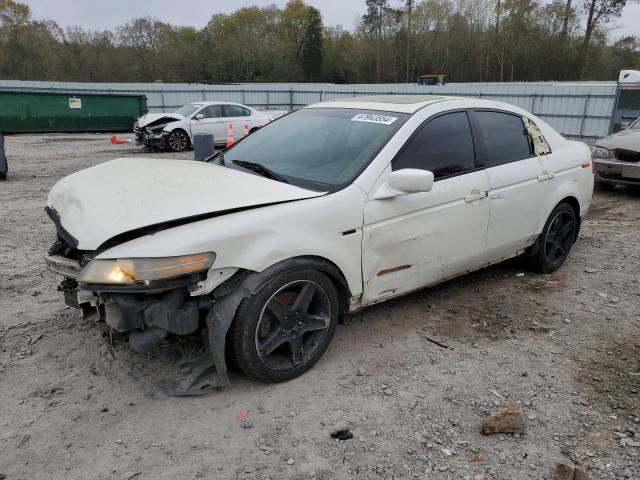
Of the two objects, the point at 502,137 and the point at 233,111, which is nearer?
the point at 502,137

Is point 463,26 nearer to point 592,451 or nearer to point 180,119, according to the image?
point 180,119

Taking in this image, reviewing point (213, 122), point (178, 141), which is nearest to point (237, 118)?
point (213, 122)

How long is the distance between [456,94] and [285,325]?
2278 cm

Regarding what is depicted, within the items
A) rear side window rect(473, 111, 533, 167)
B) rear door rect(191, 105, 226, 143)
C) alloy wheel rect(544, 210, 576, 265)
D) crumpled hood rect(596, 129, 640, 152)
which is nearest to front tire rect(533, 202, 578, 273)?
alloy wheel rect(544, 210, 576, 265)

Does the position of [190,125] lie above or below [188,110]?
below

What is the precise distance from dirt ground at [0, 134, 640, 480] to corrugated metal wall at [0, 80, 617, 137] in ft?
55.7

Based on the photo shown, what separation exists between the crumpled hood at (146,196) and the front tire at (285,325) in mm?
491

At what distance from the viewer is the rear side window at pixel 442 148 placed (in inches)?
134

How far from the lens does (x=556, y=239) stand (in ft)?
15.7

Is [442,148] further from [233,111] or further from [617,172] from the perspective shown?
[233,111]

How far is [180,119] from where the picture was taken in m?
15.0

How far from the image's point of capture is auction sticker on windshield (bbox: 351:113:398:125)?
3.52 meters

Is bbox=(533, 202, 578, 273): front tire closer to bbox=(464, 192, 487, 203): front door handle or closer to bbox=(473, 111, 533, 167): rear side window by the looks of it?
bbox=(473, 111, 533, 167): rear side window

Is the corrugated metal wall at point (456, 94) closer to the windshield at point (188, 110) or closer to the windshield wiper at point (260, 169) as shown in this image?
the windshield at point (188, 110)
